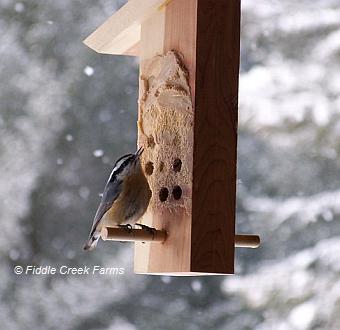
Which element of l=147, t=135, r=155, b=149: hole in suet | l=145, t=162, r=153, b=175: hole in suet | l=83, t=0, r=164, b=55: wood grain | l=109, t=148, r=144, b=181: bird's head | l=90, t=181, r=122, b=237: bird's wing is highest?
l=83, t=0, r=164, b=55: wood grain

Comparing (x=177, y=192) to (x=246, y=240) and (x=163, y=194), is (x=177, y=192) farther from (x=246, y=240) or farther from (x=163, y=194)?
(x=246, y=240)

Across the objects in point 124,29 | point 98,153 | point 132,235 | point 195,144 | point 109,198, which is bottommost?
point 132,235

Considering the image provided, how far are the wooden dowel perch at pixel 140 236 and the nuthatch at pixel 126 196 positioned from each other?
0.26 feet

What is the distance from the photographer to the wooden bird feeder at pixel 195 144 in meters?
2.15

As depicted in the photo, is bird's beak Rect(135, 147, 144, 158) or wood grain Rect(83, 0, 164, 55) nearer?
bird's beak Rect(135, 147, 144, 158)

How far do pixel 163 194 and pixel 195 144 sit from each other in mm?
223

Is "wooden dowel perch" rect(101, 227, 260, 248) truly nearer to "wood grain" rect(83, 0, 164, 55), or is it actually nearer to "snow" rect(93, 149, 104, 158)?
"wood grain" rect(83, 0, 164, 55)

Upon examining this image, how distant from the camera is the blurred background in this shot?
10.6 feet

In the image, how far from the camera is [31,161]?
3.26 metres

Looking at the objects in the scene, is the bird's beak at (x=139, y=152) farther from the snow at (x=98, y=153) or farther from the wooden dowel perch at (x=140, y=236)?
the snow at (x=98, y=153)

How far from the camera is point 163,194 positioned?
7.66 ft

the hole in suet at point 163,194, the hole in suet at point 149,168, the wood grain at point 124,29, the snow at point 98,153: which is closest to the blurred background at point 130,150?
the snow at point 98,153

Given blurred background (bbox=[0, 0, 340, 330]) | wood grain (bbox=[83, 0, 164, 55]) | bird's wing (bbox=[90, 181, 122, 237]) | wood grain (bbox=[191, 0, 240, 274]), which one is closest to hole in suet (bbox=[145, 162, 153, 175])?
bird's wing (bbox=[90, 181, 122, 237])

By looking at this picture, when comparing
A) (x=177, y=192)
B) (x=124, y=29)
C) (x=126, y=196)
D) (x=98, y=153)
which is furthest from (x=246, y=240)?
(x=98, y=153)
